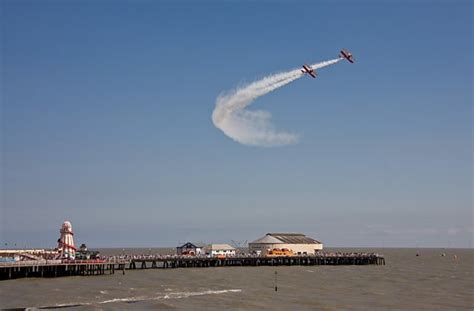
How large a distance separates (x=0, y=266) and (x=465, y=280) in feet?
210

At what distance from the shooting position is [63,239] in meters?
103

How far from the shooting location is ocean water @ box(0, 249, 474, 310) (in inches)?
2343

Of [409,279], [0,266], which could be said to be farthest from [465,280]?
[0,266]

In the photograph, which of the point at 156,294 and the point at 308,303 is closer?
the point at 308,303

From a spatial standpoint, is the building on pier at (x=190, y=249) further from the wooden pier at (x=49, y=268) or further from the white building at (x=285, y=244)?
the wooden pier at (x=49, y=268)

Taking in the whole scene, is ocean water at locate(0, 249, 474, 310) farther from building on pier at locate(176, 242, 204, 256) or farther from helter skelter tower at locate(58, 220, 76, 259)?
building on pier at locate(176, 242, 204, 256)

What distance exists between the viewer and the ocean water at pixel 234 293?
195 ft

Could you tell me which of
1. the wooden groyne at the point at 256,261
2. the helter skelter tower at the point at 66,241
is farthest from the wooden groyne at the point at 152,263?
the helter skelter tower at the point at 66,241

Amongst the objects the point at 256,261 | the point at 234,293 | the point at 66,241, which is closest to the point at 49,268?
the point at 66,241

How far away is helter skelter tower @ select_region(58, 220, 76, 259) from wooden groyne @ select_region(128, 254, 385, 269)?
410 inches

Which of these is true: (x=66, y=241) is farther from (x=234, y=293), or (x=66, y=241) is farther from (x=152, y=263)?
(x=234, y=293)

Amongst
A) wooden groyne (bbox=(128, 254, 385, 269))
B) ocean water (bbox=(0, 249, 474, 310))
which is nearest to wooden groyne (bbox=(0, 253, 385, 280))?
wooden groyne (bbox=(128, 254, 385, 269))

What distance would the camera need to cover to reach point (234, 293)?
226 ft

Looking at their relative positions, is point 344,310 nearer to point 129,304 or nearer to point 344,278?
point 129,304
